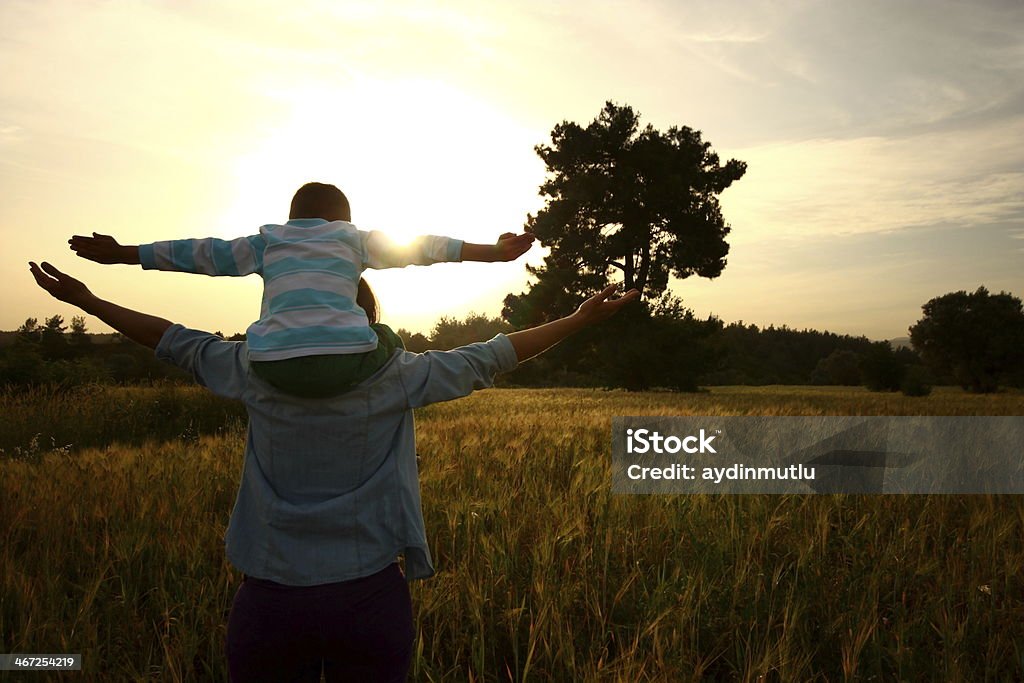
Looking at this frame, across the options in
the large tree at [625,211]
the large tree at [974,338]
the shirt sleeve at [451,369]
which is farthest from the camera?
the large tree at [974,338]

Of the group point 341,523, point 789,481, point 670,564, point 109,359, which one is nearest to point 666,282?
point 109,359

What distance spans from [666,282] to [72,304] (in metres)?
32.4

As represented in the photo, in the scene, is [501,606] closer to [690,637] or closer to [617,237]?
[690,637]

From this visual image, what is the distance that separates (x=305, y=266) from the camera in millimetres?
1668

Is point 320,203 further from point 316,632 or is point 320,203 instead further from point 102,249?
point 316,632

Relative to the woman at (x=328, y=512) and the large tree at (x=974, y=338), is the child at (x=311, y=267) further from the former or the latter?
the large tree at (x=974, y=338)

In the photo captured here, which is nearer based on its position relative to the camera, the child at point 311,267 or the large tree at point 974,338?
the child at point 311,267

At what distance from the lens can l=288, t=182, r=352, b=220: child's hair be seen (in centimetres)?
184

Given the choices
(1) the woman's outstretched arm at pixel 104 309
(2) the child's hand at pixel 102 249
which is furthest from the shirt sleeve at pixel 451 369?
(2) the child's hand at pixel 102 249

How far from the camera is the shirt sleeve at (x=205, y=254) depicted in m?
1.78

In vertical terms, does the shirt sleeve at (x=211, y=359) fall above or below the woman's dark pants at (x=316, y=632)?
above

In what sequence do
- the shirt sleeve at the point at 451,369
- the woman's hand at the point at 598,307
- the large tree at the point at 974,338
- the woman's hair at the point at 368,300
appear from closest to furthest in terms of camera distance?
the shirt sleeve at the point at 451,369, the woman's hand at the point at 598,307, the woman's hair at the point at 368,300, the large tree at the point at 974,338

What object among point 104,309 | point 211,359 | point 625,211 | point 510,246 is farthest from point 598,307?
point 625,211

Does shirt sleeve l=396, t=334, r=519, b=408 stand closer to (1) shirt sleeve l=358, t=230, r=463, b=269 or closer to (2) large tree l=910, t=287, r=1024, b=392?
(1) shirt sleeve l=358, t=230, r=463, b=269
